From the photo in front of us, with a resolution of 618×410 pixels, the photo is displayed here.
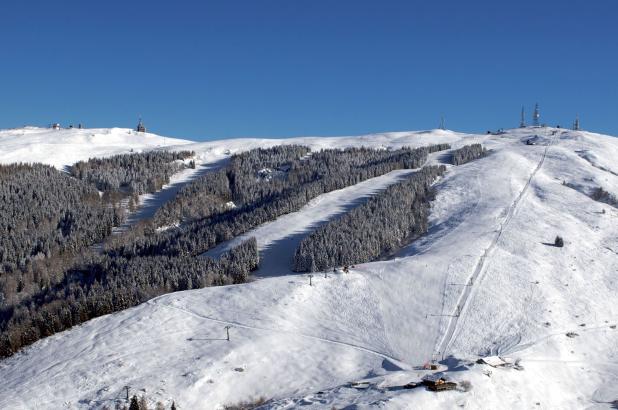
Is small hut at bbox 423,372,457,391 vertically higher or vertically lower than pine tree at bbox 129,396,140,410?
higher

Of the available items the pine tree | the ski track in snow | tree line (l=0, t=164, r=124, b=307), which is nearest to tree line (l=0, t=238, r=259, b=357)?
tree line (l=0, t=164, r=124, b=307)

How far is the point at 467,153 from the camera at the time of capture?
99.9 meters

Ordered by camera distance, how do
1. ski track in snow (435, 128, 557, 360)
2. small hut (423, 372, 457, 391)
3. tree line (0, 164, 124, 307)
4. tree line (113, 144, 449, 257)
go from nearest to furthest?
small hut (423, 372, 457, 391)
ski track in snow (435, 128, 557, 360)
tree line (0, 164, 124, 307)
tree line (113, 144, 449, 257)

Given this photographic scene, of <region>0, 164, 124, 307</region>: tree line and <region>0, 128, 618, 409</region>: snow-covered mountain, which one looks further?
<region>0, 164, 124, 307</region>: tree line

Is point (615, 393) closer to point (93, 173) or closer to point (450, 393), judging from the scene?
point (450, 393)

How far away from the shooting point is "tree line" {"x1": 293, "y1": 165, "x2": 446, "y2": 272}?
181 feet

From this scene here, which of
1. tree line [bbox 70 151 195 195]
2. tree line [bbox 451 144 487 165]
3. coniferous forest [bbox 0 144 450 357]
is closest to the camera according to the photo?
coniferous forest [bbox 0 144 450 357]

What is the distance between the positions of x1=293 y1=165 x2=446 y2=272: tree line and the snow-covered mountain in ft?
7.09

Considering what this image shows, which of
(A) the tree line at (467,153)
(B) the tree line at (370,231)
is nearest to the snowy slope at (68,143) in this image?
(B) the tree line at (370,231)

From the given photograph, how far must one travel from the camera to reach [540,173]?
85.6 metres

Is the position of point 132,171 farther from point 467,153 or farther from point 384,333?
point 384,333

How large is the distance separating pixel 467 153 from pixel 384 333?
63.9 meters

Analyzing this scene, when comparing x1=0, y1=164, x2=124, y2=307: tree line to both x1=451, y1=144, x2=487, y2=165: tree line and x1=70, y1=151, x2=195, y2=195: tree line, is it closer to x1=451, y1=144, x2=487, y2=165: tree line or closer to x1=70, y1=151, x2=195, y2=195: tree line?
x1=70, y1=151, x2=195, y2=195: tree line

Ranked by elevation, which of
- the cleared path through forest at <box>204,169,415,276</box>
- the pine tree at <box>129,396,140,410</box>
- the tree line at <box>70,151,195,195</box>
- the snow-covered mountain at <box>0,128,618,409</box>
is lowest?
the pine tree at <box>129,396,140,410</box>
